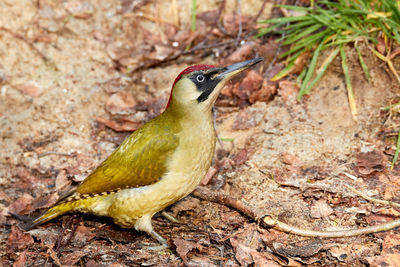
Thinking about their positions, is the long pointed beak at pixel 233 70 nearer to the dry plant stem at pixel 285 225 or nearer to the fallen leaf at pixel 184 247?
the dry plant stem at pixel 285 225

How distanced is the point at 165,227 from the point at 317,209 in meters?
1.29

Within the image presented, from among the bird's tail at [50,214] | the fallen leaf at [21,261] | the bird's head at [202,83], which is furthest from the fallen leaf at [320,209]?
the fallen leaf at [21,261]

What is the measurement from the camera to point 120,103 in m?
5.59

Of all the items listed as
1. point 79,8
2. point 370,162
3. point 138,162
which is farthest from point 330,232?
point 79,8

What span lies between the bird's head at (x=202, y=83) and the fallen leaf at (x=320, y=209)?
1143 millimetres

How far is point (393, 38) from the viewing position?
4691 mm

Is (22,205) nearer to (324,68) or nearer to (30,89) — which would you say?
(30,89)

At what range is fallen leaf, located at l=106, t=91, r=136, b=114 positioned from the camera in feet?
18.2

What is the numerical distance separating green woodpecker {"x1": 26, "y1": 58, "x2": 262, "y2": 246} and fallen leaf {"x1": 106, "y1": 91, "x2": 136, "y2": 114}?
157 centimetres

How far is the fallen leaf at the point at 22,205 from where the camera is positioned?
4387mm

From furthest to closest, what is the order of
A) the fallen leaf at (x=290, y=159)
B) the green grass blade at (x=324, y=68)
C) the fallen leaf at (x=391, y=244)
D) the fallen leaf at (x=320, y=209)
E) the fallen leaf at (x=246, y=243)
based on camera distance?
the green grass blade at (x=324, y=68)
the fallen leaf at (x=290, y=159)
the fallen leaf at (x=320, y=209)
the fallen leaf at (x=246, y=243)
the fallen leaf at (x=391, y=244)

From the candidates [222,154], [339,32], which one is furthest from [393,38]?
[222,154]

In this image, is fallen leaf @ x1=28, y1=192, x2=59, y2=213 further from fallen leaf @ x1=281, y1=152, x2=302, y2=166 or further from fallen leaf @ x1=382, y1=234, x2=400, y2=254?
fallen leaf @ x1=382, y1=234, x2=400, y2=254

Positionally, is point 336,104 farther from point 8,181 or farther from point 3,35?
point 3,35
